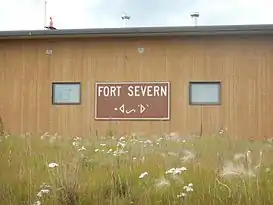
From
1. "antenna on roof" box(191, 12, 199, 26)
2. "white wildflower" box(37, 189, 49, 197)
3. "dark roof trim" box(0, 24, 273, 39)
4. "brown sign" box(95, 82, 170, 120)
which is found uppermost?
"antenna on roof" box(191, 12, 199, 26)

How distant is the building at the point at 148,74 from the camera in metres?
14.7

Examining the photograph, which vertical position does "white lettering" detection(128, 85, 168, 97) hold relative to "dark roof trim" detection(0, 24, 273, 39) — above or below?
below

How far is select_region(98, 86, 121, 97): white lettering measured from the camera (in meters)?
15.3

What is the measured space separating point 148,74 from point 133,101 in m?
0.90

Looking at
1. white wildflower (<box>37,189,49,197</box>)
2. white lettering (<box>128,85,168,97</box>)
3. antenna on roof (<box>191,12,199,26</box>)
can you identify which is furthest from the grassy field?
antenna on roof (<box>191,12,199,26</box>)

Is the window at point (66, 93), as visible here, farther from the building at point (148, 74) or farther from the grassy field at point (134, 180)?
the grassy field at point (134, 180)

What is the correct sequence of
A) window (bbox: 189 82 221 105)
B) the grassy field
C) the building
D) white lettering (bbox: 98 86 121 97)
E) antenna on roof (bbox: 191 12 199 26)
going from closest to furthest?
the grassy field → the building → window (bbox: 189 82 221 105) → white lettering (bbox: 98 86 121 97) → antenna on roof (bbox: 191 12 199 26)

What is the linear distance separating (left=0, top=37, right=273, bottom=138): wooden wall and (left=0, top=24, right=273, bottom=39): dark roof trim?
32 cm

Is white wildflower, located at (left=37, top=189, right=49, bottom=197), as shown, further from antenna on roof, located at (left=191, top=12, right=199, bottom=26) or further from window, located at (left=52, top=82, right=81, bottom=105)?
antenna on roof, located at (left=191, top=12, right=199, bottom=26)

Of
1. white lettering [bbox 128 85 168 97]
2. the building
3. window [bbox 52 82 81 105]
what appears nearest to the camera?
the building

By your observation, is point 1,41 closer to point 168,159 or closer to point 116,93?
point 116,93

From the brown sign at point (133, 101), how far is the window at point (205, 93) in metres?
0.72

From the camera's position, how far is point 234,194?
434 cm

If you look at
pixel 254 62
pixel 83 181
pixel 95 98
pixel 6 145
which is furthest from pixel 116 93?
pixel 83 181
